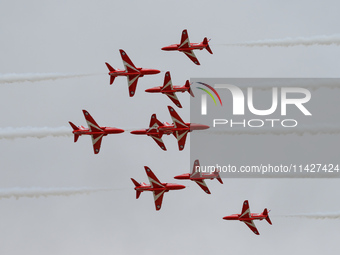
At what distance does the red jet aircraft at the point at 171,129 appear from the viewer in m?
79.1

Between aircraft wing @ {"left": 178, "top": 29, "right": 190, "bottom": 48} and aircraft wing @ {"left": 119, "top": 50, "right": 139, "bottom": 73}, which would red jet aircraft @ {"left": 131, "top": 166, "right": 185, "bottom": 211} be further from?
aircraft wing @ {"left": 178, "top": 29, "right": 190, "bottom": 48}

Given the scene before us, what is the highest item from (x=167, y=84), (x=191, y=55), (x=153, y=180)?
(x=191, y=55)

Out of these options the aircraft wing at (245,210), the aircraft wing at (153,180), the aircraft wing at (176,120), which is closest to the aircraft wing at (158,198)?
the aircraft wing at (153,180)

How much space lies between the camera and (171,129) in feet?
261

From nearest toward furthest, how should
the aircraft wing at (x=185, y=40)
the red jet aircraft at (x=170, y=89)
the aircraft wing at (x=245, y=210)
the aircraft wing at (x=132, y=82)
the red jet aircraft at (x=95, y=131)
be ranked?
the red jet aircraft at (x=95, y=131)
the aircraft wing at (x=185, y=40)
the aircraft wing at (x=245, y=210)
the red jet aircraft at (x=170, y=89)
the aircraft wing at (x=132, y=82)

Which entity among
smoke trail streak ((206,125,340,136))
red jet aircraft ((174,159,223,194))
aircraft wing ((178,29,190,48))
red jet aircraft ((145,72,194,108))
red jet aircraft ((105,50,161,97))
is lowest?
red jet aircraft ((174,159,223,194))

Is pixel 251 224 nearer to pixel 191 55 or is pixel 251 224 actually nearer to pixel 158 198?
pixel 158 198

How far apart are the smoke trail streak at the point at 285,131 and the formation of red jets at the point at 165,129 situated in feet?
9.93

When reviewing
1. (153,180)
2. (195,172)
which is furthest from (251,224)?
(153,180)

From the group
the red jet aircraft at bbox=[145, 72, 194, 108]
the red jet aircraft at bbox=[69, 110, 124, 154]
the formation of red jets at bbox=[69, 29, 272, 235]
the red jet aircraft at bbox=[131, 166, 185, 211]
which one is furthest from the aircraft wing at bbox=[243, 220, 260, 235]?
the red jet aircraft at bbox=[69, 110, 124, 154]

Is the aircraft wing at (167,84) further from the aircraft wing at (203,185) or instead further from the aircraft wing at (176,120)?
the aircraft wing at (203,185)

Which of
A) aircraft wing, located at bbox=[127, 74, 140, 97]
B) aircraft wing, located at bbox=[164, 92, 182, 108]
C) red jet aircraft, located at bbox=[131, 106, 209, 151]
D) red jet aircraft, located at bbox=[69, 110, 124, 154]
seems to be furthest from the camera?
aircraft wing, located at bbox=[164, 92, 182, 108]

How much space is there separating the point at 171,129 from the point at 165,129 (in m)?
0.65

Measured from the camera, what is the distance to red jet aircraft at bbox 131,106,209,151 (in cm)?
7912
